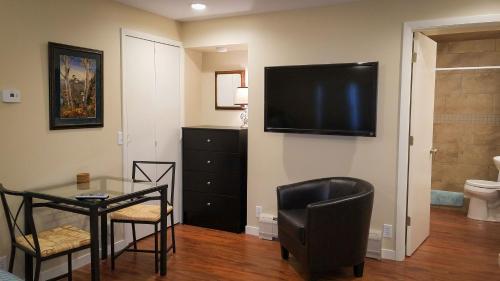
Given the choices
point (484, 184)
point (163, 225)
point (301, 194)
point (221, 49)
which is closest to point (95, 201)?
point (163, 225)

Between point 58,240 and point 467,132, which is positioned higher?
point 467,132

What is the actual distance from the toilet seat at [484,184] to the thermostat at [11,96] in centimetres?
499

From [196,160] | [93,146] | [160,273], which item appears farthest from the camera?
[196,160]

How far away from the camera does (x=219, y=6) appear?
3896 millimetres

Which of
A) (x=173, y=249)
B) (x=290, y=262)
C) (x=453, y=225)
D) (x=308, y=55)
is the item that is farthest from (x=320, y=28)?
(x=453, y=225)

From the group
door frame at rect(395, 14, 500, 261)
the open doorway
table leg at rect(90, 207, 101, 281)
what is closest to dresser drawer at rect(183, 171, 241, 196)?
door frame at rect(395, 14, 500, 261)

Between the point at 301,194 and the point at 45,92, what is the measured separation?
231cm

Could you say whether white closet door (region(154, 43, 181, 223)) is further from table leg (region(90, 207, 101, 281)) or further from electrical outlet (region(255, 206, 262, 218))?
table leg (region(90, 207, 101, 281))

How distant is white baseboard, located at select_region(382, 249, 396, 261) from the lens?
3.65 m

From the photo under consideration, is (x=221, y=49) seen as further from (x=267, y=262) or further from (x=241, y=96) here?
(x=267, y=262)

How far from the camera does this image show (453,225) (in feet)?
15.6

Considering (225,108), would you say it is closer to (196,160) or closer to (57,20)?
(196,160)

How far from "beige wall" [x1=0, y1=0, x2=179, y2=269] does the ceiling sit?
0.93 feet

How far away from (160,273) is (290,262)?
45.1 inches
